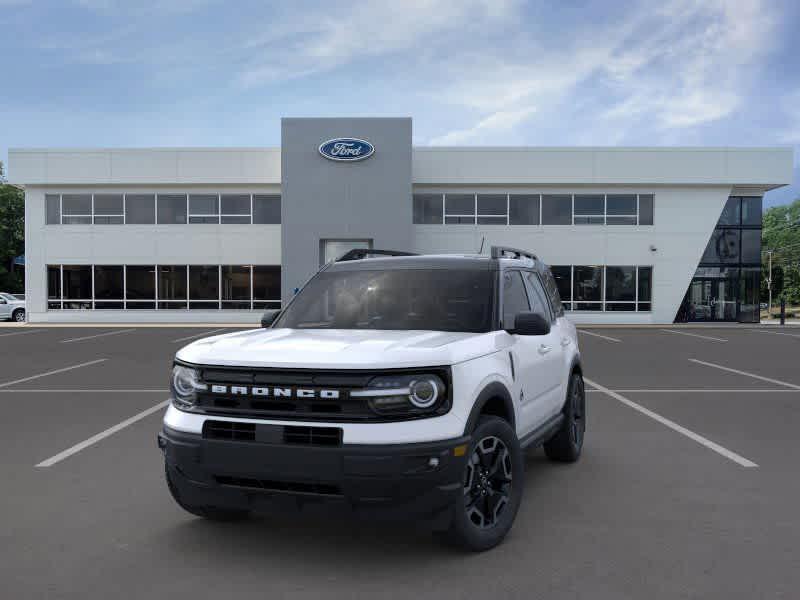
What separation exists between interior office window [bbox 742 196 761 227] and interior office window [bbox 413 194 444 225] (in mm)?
13838

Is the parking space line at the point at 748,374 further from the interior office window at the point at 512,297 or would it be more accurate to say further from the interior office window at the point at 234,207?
the interior office window at the point at 234,207

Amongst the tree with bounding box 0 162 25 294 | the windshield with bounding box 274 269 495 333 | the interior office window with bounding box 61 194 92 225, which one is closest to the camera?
the windshield with bounding box 274 269 495 333

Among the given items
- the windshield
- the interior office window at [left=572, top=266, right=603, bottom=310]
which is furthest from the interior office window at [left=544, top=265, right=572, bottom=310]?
the windshield

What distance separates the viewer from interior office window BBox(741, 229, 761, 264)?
31.0 meters

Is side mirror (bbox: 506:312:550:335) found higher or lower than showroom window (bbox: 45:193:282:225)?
lower

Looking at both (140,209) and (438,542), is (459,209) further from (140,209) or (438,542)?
(438,542)

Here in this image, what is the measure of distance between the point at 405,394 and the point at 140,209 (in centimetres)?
A: 2956

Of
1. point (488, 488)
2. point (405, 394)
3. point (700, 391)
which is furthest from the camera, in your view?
point (700, 391)

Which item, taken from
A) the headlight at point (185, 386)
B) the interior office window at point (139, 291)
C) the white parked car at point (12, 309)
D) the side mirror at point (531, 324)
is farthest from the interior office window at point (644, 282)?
the headlight at point (185, 386)

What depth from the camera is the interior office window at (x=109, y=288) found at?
30.2 m

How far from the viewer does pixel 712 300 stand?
31094 mm

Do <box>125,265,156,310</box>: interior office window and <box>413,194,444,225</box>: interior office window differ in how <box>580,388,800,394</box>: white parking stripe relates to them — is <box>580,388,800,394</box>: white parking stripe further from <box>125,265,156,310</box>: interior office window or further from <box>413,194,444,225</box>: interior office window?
<box>125,265,156,310</box>: interior office window

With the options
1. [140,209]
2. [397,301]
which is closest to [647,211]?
[140,209]

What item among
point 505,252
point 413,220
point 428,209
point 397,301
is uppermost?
point 428,209
